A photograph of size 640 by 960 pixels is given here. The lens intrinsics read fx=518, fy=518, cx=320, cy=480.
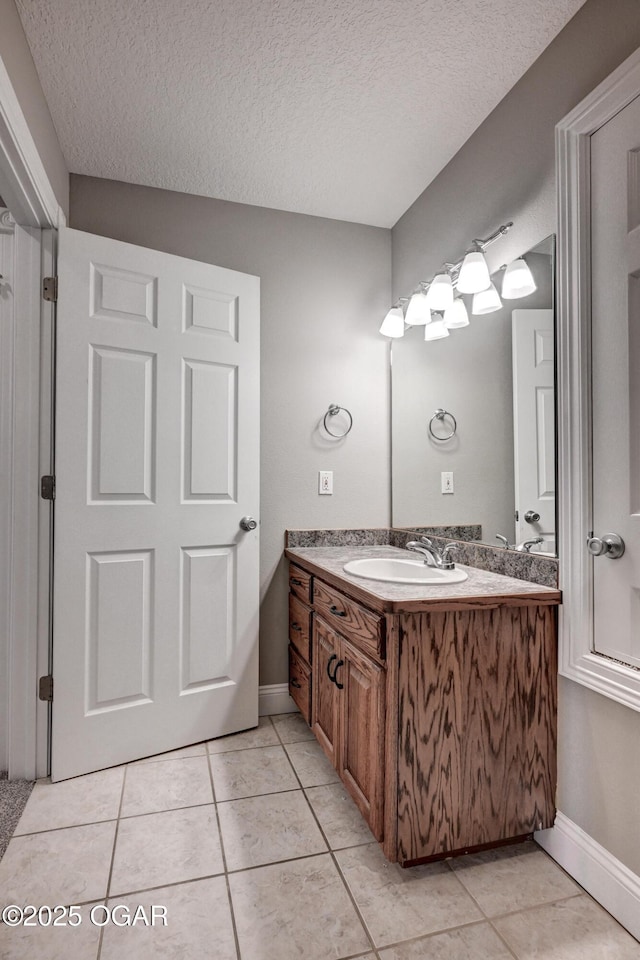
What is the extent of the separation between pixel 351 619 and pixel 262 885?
747 millimetres

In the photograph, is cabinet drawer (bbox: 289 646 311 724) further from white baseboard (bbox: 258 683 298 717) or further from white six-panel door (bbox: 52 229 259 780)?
white six-panel door (bbox: 52 229 259 780)

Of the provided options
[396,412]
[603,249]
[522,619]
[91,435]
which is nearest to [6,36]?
[91,435]

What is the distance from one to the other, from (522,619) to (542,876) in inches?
27.8

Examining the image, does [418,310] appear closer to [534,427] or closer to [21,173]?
[534,427]

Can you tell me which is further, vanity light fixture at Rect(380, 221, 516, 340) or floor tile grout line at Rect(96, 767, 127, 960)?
vanity light fixture at Rect(380, 221, 516, 340)

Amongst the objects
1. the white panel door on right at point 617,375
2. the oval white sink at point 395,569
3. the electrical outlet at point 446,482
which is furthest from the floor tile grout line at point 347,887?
the electrical outlet at point 446,482

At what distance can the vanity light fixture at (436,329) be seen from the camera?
7.33ft

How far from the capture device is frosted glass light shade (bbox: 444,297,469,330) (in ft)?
6.87

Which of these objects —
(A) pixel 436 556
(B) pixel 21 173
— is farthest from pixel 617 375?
(B) pixel 21 173

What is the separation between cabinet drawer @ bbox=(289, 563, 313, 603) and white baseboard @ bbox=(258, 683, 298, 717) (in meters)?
0.49

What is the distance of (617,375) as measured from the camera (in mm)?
1356

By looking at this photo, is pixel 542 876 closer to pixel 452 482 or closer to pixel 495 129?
pixel 452 482

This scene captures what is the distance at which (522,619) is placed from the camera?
1.52 meters

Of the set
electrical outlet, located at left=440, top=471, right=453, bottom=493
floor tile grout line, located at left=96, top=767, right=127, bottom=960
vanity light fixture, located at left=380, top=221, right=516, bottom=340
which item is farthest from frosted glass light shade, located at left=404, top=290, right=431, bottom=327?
floor tile grout line, located at left=96, top=767, right=127, bottom=960
